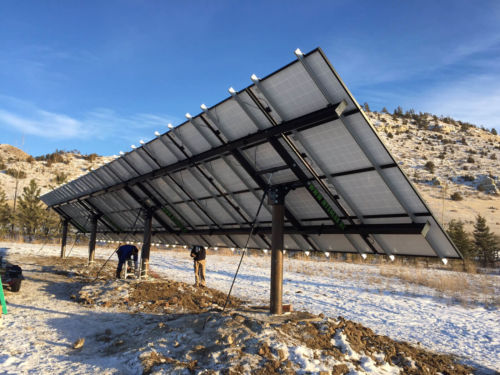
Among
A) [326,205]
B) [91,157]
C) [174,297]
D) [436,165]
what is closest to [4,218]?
[174,297]

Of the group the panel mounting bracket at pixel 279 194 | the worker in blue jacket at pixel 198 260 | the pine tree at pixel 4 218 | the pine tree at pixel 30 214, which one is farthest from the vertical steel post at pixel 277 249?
the pine tree at pixel 4 218

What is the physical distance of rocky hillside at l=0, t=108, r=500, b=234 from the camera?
2430 inches

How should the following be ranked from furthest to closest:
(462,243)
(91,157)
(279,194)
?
(91,157) < (462,243) < (279,194)

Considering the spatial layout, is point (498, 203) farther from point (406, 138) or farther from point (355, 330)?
point (355, 330)

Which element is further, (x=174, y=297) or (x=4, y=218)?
(x=4, y=218)

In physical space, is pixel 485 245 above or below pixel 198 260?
above

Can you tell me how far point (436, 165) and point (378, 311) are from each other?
7831 cm

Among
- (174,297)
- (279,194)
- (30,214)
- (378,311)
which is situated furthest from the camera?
(30,214)

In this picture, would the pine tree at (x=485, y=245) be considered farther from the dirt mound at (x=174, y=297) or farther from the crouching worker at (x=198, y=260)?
the dirt mound at (x=174, y=297)

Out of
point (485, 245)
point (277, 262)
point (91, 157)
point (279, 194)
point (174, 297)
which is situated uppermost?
point (91, 157)

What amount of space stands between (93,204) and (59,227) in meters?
34.4

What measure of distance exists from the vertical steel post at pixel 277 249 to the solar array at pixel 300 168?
0.43 feet

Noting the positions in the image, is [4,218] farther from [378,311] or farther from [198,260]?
[378,311]

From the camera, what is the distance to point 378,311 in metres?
15.4
